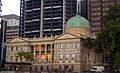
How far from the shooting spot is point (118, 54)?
87125 millimetres

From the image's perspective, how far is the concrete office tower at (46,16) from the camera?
173625 mm

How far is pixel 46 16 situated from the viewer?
584ft

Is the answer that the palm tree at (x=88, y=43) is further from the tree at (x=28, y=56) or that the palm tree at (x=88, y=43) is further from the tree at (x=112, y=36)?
the tree at (x=28, y=56)

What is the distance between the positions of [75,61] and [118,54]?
26.0m

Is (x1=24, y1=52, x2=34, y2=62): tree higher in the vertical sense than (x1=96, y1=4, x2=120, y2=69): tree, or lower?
lower

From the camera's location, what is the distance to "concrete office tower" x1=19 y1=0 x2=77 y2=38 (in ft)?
570

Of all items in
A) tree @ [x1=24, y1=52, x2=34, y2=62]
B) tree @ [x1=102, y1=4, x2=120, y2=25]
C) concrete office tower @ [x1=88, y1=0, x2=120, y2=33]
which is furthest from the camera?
concrete office tower @ [x1=88, y1=0, x2=120, y2=33]

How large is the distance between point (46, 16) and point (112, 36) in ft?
310

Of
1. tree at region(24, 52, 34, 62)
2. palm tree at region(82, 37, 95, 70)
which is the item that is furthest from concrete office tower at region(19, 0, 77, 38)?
palm tree at region(82, 37, 95, 70)

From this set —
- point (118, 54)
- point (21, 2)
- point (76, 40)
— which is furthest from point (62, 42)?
point (21, 2)

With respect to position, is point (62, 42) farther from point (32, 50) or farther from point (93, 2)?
point (93, 2)

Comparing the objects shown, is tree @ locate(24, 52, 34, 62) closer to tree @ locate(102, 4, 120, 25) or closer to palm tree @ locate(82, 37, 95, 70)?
palm tree @ locate(82, 37, 95, 70)

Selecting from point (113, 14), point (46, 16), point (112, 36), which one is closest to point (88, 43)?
point (113, 14)

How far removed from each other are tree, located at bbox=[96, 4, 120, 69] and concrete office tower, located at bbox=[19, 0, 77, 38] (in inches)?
2996
